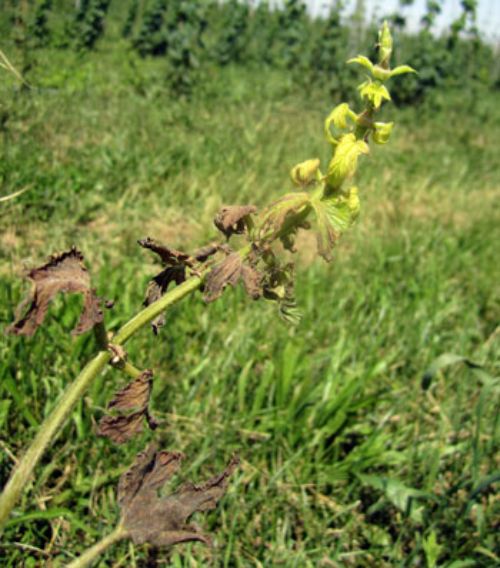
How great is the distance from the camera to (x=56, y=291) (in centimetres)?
69

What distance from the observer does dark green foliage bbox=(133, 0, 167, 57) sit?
12.1 metres

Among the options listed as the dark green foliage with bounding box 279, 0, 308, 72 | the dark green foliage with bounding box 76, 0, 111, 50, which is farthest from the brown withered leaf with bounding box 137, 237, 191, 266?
the dark green foliage with bounding box 279, 0, 308, 72

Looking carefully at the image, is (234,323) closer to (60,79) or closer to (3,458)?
(3,458)

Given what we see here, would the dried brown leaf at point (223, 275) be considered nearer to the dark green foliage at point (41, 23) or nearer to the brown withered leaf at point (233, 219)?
the brown withered leaf at point (233, 219)

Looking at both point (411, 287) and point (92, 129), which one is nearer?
point (411, 287)

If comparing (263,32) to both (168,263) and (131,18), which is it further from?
(168,263)

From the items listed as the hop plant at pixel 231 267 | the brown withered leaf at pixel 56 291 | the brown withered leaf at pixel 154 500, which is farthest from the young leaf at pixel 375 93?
the brown withered leaf at pixel 154 500

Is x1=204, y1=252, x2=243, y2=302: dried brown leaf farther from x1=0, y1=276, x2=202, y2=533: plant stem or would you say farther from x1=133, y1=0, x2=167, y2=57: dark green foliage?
x1=133, y1=0, x2=167, y2=57: dark green foliage

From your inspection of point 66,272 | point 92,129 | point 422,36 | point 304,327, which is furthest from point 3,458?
point 422,36

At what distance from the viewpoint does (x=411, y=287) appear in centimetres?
314

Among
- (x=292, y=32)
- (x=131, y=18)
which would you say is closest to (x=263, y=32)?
(x=292, y=32)

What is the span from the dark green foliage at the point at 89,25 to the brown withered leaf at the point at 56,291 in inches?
173

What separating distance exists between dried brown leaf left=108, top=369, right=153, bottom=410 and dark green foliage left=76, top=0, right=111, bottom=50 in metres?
4.45

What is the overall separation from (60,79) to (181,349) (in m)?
2.89
